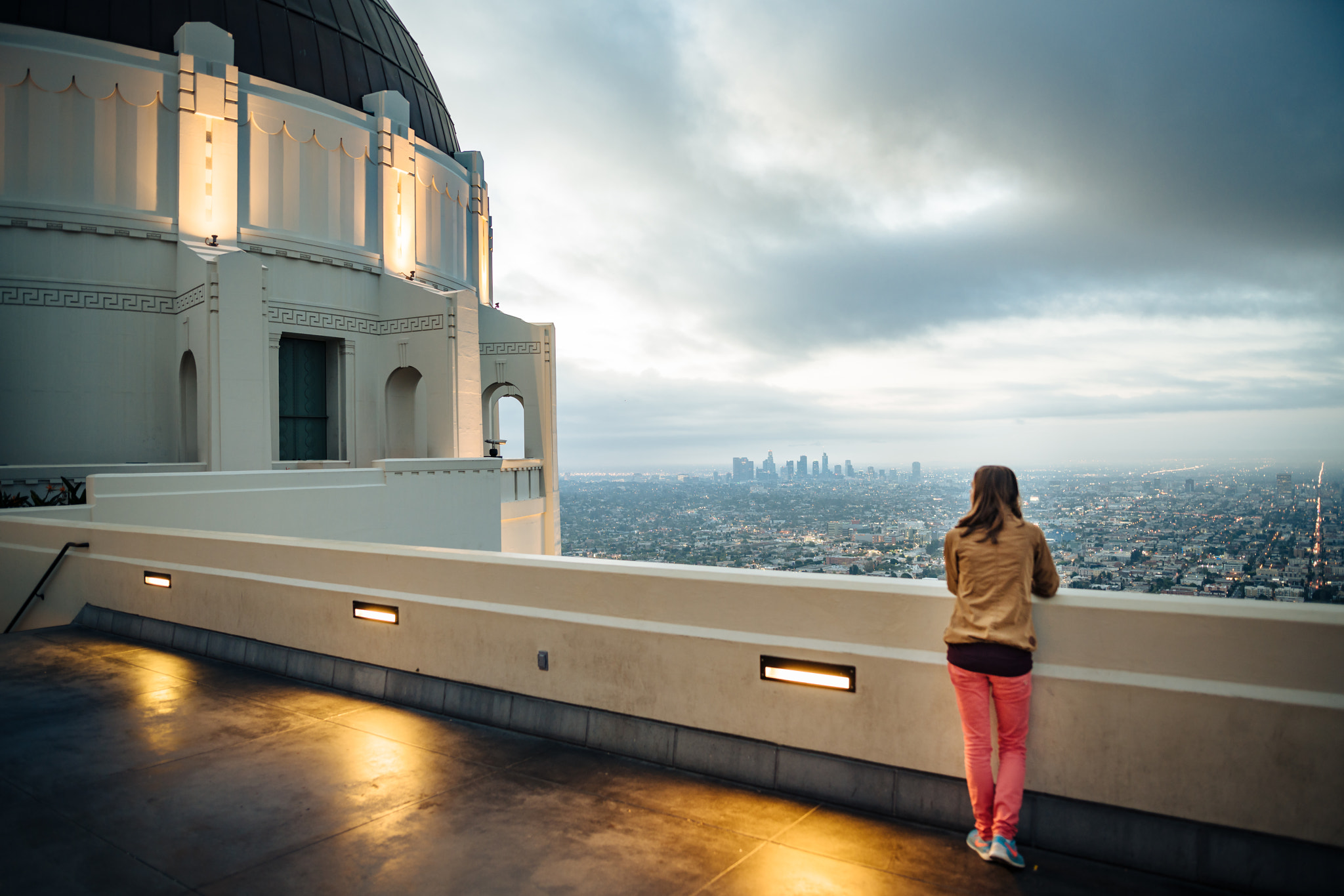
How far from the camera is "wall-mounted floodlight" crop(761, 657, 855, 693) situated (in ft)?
13.2

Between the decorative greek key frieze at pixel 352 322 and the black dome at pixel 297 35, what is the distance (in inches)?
264

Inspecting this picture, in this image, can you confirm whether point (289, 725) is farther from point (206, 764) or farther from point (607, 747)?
point (607, 747)

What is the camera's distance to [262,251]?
20.6m

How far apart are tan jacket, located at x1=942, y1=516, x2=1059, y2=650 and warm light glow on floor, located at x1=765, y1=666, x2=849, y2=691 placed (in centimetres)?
74

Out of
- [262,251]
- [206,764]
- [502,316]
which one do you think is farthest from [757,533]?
[206,764]

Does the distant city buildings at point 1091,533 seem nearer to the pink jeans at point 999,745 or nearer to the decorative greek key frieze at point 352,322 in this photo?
the pink jeans at point 999,745

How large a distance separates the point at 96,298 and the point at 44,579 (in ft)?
42.1

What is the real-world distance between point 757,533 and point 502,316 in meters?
13.4

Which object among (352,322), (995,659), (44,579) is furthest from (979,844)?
(352,322)

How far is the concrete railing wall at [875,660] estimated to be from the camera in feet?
10.5

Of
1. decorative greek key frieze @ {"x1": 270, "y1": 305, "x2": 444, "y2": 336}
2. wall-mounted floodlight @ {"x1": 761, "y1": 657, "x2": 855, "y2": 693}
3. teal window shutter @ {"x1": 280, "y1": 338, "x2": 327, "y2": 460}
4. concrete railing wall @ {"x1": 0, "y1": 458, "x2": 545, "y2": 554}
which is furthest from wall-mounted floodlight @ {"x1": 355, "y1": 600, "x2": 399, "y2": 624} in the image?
teal window shutter @ {"x1": 280, "y1": 338, "x2": 327, "y2": 460}

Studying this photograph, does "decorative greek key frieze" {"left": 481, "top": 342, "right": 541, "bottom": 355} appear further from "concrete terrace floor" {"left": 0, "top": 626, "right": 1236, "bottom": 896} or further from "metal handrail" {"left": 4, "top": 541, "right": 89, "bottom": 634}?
"concrete terrace floor" {"left": 0, "top": 626, "right": 1236, "bottom": 896}

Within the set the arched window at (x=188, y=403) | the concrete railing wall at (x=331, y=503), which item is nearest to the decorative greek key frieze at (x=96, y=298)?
the arched window at (x=188, y=403)

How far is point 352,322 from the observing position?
22.5 meters
